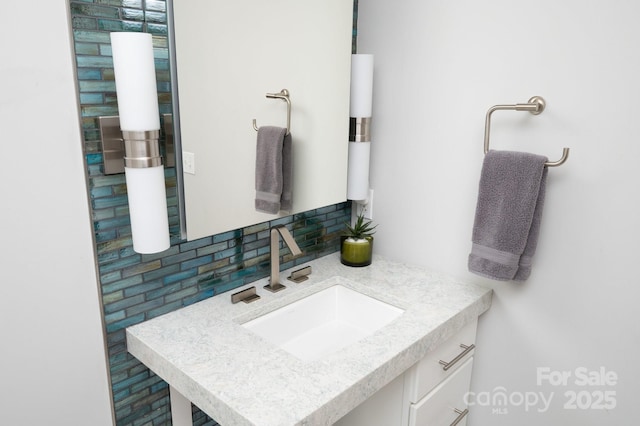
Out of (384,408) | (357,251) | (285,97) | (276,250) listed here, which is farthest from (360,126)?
(384,408)

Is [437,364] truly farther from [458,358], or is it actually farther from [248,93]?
[248,93]

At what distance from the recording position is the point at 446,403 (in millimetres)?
1501

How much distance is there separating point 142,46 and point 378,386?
0.95m

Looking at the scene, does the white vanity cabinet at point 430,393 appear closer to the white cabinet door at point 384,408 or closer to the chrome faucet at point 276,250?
the white cabinet door at point 384,408

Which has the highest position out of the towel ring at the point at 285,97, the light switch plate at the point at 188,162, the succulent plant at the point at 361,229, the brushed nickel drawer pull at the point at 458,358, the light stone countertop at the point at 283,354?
the towel ring at the point at 285,97

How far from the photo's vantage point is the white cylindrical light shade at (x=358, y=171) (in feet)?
5.72

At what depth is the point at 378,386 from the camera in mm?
1113

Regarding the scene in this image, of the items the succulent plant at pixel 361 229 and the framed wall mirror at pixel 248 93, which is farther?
the succulent plant at pixel 361 229

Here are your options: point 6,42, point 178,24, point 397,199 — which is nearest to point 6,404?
point 6,42

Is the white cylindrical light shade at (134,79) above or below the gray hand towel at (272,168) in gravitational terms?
above

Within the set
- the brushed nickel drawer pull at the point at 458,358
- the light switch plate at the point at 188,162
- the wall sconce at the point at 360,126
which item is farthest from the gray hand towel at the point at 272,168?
the brushed nickel drawer pull at the point at 458,358

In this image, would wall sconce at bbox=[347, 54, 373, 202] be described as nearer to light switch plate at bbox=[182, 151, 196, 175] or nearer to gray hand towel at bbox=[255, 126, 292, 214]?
gray hand towel at bbox=[255, 126, 292, 214]

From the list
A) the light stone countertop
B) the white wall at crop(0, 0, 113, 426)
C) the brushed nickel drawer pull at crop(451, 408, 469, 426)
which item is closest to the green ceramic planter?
the light stone countertop

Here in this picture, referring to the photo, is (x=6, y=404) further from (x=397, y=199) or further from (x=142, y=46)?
(x=397, y=199)
